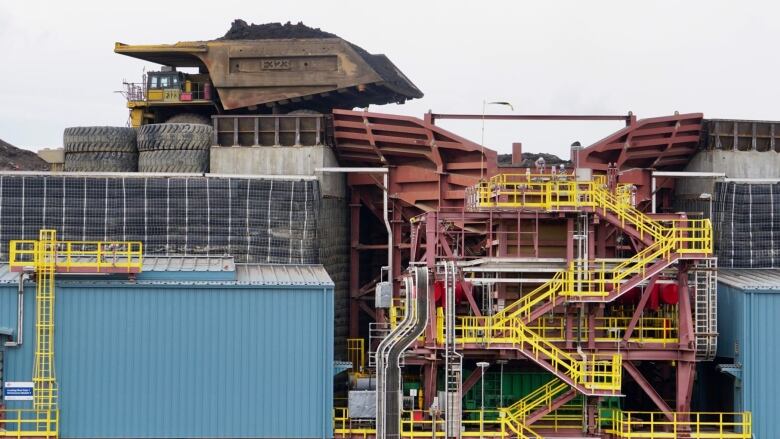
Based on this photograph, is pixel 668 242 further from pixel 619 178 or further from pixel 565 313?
pixel 619 178

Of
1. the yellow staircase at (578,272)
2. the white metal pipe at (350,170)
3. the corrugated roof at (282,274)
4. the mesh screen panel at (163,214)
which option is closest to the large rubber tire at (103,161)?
the mesh screen panel at (163,214)

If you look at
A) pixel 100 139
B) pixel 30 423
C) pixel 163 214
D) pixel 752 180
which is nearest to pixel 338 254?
pixel 163 214

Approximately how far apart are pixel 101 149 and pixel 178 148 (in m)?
4.29

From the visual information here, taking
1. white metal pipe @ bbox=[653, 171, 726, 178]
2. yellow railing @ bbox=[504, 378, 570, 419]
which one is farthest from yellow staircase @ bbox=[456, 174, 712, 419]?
white metal pipe @ bbox=[653, 171, 726, 178]

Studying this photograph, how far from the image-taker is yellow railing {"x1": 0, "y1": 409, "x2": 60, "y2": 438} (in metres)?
44.7

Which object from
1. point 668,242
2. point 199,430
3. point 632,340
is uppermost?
point 668,242

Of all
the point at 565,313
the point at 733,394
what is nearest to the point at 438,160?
the point at 565,313

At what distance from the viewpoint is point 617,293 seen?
4659 centimetres

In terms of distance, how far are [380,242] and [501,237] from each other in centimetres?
1561

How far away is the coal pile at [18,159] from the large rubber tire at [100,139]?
574 inches

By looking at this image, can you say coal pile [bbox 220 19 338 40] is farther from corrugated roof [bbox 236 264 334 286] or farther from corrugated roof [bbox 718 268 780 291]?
corrugated roof [bbox 718 268 780 291]

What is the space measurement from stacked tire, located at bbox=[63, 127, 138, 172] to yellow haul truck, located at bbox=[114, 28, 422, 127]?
5709mm

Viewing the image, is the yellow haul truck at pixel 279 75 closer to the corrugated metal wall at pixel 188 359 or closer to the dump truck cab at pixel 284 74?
the dump truck cab at pixel 284 74

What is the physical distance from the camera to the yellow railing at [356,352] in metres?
58.8
